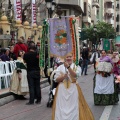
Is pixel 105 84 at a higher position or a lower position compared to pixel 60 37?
lower

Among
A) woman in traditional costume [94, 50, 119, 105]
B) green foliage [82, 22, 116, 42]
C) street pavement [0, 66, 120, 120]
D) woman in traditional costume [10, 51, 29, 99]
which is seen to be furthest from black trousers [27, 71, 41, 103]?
green foliage [82, 22, 116, 42]

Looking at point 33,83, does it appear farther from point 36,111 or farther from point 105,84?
point 105,84

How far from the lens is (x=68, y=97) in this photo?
8250mm

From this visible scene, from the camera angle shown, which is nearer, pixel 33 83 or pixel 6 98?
pixel 33 83

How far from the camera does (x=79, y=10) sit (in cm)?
5188

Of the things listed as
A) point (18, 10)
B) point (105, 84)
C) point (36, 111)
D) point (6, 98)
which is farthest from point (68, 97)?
point (18, 10)

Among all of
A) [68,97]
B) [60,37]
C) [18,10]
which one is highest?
[18,10]

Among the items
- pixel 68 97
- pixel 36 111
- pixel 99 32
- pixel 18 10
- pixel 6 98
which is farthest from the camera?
pixel 99 32

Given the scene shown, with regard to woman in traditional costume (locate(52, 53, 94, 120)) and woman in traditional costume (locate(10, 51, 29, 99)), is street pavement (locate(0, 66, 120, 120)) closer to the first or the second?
woman in traditional costume (locate(10, 51, 29, 99))

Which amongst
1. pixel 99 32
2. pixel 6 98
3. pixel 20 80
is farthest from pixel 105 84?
pixel 99 32

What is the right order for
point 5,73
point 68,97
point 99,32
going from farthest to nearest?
1. point 99,32
2. point 5,73
3. point 68,97

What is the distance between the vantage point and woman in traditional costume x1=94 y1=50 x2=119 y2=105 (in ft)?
40.9

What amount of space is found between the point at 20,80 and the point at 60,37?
17.2 feet

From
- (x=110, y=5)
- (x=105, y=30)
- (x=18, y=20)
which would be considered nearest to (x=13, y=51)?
(x=18, y=20)
